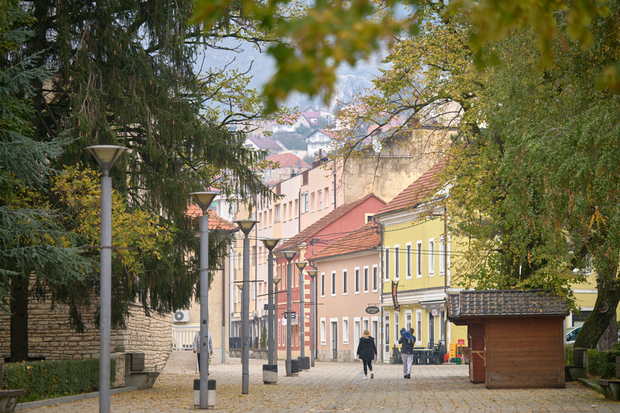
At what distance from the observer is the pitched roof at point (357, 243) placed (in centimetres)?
6109

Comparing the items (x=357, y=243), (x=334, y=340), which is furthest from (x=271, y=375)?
(x=334, y=340)

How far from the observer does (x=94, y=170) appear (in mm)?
20844

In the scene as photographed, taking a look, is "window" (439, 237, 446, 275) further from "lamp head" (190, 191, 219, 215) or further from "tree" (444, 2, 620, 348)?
"lamp head" (190, 191, 219, 215)

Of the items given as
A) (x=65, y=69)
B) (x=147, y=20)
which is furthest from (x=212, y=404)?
(x=147, y=20)

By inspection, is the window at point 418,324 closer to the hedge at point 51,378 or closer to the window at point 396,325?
the window at point 396,325

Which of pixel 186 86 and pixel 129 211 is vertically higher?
pixel 186 86

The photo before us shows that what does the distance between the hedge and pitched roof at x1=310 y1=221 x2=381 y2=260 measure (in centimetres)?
3860

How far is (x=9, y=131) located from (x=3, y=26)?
6.76ft

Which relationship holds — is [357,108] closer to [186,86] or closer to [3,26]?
[186,86]

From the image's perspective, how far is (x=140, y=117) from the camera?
2247 centimetres

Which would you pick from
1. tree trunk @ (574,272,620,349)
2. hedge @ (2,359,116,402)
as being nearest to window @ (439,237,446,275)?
tree trunk @ (574,272,620,349)

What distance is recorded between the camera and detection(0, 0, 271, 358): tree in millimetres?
21234

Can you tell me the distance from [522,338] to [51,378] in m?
11.4

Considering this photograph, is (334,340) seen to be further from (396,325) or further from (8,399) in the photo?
(8,399)
